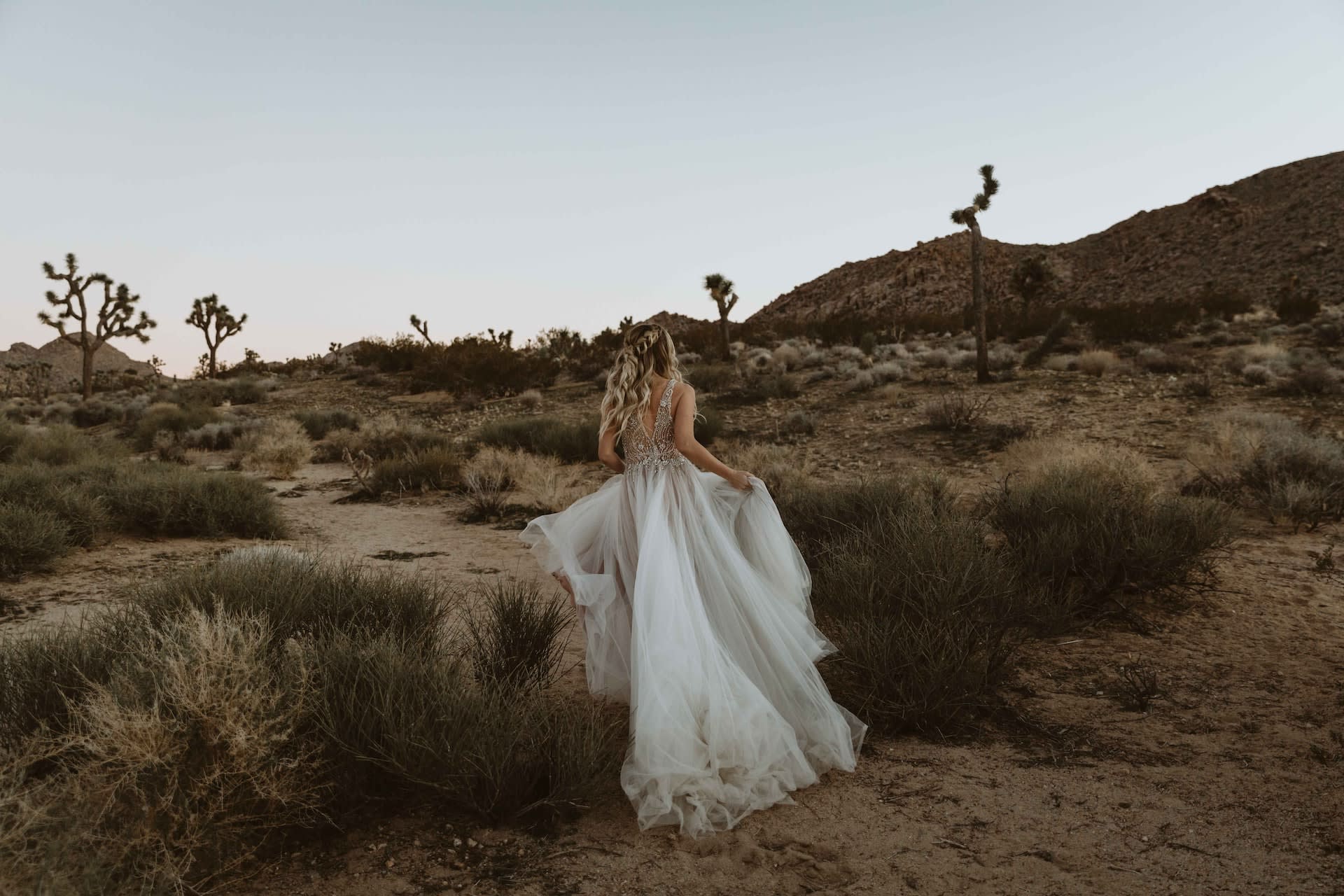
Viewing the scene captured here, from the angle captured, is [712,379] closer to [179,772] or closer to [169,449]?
[169,449]

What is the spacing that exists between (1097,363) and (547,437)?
12135 millimetres

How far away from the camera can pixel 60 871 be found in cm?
223

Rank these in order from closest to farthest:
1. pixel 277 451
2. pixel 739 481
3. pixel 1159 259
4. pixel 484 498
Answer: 1. pixel 739 481
2. pixel 484 498
3. pixel 277 451
4. pixel 1159 259

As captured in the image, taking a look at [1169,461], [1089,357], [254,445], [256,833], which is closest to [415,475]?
[254,445]

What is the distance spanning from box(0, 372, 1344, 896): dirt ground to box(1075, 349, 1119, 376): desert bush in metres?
11.3

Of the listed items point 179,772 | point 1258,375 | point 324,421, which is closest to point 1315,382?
point 1258,375

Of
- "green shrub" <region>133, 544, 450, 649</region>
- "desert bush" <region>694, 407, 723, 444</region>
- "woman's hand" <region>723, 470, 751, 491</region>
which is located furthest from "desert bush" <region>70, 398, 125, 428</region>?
"woman's hand" <region>723, 470, 751, 491</region>

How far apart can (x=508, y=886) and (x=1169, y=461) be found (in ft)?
34.5

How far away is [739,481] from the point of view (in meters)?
4.39

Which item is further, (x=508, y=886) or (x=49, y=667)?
(x=49, y=667)

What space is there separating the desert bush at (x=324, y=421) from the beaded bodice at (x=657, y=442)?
1575 centimetres

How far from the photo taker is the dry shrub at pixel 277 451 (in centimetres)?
1388

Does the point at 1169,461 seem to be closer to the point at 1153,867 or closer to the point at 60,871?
the point at 1153,867

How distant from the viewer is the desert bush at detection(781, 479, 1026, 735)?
13.9ft
